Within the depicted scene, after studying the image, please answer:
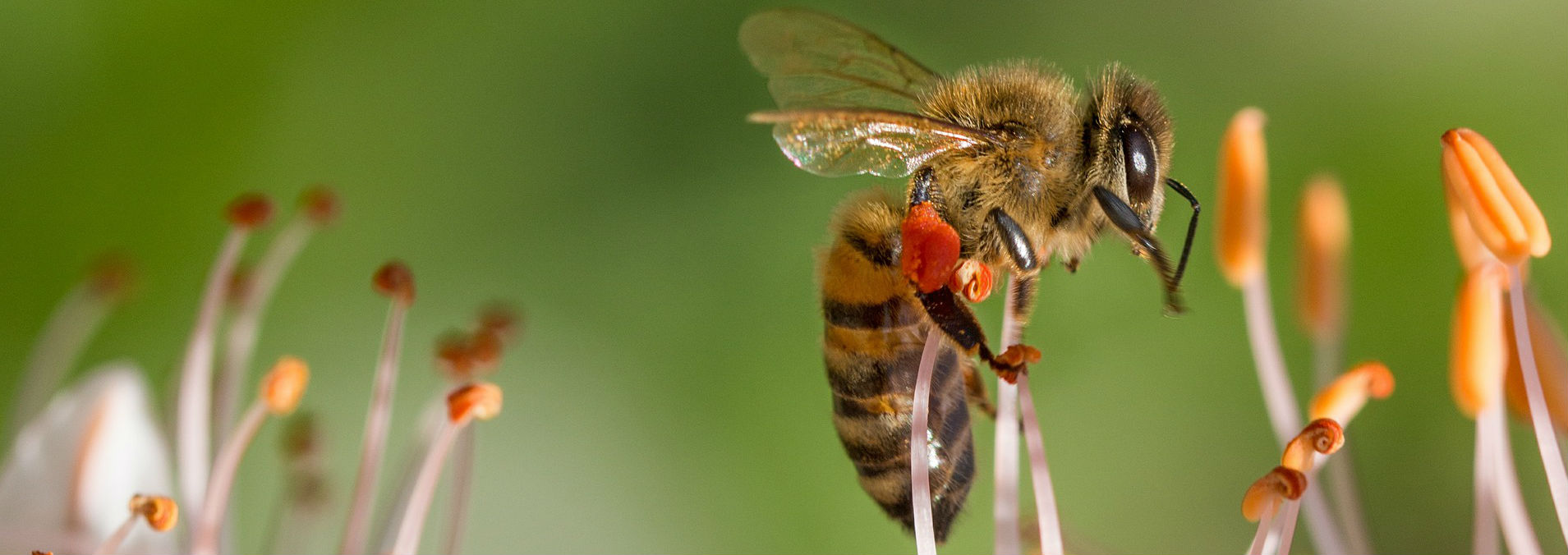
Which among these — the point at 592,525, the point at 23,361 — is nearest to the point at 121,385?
the point at 23,361

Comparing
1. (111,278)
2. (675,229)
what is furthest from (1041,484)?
(111,278)

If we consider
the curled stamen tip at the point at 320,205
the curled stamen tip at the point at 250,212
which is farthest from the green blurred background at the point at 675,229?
the curled stamen tip at the point at 250,212

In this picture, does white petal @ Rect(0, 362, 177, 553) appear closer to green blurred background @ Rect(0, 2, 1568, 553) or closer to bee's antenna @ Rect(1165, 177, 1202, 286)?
green blurred background @ Rect(0, 2, 1568, 553)

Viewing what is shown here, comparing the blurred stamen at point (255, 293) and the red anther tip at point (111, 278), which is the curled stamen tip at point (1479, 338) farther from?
the red anther tip at point (111, 278)

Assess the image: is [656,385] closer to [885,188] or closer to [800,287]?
[800,287]

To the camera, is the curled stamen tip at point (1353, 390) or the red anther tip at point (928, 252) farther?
the curled stamen tip at point (1353, 390)

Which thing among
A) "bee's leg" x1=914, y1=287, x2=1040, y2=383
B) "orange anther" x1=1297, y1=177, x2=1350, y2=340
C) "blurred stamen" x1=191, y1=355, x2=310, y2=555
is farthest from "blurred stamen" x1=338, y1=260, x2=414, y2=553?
"orange anther" x1=1297, y1=177, x2=1350, y2=340

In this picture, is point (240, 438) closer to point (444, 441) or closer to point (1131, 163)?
point (444, 441)

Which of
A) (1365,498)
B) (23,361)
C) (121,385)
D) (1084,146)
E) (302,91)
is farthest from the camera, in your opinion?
(302,91)
